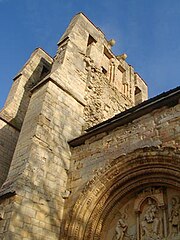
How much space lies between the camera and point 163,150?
5.15 metres

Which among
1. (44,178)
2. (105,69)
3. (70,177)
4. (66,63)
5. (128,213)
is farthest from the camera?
(105,69)

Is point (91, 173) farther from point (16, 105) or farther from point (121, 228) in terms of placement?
point (16, 105)

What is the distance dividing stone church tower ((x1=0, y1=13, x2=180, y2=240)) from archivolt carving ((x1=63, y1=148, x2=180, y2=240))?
0.06 feet

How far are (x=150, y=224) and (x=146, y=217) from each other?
0.14 meters

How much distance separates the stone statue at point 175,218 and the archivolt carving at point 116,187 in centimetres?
24

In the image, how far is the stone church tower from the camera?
513 cm

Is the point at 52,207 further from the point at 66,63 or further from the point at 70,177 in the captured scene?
the point at 66,63

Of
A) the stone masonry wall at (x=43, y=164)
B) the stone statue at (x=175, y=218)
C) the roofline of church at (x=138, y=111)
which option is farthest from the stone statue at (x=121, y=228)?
the roofline of church at (x=138, y=111)

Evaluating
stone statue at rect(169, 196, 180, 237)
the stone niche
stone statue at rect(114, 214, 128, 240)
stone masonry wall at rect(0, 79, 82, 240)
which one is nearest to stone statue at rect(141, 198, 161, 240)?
the stone niche

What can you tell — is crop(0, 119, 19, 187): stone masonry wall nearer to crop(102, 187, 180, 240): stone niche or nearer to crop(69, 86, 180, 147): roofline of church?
crop(69, 86, 180, 147): roofline of church

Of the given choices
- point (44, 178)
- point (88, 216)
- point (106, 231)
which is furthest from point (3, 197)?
point (106, 231)

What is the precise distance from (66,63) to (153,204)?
15.8 feet

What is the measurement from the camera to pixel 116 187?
5.73 m

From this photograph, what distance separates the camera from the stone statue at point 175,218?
15.6 ft
